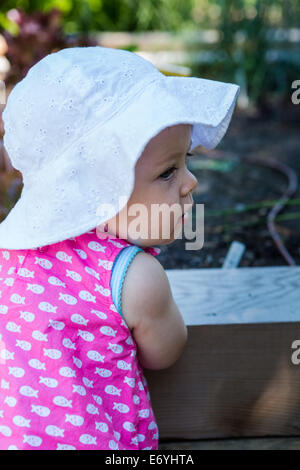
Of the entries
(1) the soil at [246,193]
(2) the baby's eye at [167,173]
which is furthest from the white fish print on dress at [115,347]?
(1) the soil at [246,193]

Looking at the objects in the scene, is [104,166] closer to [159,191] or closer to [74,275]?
[159,191]

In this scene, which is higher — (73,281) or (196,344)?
(73,281)

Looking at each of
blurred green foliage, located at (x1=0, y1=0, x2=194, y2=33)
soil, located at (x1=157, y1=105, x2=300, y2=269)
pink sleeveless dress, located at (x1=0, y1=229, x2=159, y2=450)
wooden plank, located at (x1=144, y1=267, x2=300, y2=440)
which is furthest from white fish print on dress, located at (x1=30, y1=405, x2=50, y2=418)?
blurred green foliage, located at (x1=0, y1=0, x2=194, y2=33)

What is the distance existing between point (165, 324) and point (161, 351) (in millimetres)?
80

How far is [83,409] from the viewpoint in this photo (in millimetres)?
1172

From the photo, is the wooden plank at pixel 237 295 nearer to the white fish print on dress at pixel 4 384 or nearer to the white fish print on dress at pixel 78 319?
the white fish print on dress at pixel 78 319

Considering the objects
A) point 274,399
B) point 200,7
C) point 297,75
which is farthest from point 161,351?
point 200,7

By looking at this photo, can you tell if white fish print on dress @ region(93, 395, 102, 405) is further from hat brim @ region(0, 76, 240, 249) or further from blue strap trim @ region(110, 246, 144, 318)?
hat brim @ region(0, 76, 240, 249)

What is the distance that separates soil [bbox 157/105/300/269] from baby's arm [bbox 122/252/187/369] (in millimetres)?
962

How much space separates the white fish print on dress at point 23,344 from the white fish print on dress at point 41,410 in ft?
0.38

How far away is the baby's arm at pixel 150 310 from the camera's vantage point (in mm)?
1194

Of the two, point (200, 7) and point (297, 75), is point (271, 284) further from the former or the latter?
point (200, 7)

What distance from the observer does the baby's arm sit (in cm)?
119

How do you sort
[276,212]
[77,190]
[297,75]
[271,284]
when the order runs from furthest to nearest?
1. [297,75]
2. [276,212]
3. [271,284]
4. [77,190]
